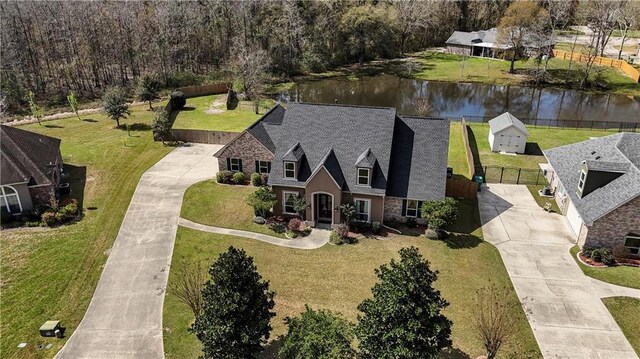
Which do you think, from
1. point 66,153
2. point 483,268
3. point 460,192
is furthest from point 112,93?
point 483,268

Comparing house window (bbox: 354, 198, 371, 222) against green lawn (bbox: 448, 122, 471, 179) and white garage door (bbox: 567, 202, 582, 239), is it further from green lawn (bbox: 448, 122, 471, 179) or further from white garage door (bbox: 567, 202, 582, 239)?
white garage door (bbox: 567, 202, 582, 239)

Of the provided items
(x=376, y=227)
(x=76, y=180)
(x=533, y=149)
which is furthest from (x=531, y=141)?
(x=76, y=180)

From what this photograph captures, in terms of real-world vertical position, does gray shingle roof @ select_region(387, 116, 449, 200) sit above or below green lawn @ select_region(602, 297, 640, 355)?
above

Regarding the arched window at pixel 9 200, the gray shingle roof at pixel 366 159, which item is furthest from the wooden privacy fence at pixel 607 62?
the arched window at pixel 9 200

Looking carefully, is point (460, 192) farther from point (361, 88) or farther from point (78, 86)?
point (78, 86)

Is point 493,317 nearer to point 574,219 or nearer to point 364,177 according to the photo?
point 364,177

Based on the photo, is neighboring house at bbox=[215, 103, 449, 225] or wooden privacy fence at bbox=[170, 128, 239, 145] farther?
wooden privacy fence at bbox=[170, 128, 239, 145]

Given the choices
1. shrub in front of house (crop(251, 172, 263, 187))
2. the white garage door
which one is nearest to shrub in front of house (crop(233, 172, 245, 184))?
shrub in front of house (crop(251, 172, 263, 187))
